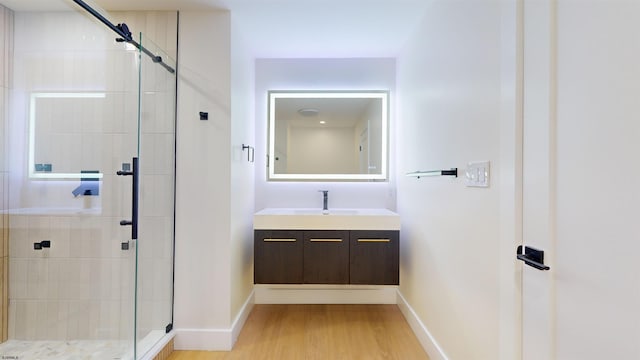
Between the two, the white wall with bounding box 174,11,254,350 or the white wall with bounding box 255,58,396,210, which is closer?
the white wall with bounding box 174,11,254,350

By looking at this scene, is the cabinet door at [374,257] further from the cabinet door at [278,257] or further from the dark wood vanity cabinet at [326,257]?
the cabinet door at [278,257]

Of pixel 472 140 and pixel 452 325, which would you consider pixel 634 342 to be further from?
pixel 452 325

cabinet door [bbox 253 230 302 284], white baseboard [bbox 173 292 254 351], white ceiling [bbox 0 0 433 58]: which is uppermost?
white ceiling [bbox 0 0 433 58]

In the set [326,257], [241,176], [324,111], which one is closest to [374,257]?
[326,257]

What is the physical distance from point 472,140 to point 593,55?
0.63m

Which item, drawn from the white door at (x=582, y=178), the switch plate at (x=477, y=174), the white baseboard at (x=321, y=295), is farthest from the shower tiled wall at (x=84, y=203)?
the white door at (x=582, y=178)

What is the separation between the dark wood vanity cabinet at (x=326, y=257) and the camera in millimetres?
2389

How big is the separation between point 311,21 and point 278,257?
73.2 inches

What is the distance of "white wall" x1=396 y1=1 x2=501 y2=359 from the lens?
4.06ft

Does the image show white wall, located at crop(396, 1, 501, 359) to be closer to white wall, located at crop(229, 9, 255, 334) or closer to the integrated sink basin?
the integrated sink basin

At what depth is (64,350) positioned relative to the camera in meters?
1.85

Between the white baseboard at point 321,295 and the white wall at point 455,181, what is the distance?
0.44 meters

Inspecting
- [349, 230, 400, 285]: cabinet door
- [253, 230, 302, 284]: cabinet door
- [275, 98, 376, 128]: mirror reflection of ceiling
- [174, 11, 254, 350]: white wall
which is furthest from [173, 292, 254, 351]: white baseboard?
[275, 98, 376, 128]: mirror reflection of ceiling

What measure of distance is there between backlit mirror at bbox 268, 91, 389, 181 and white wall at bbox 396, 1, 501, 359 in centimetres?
57
